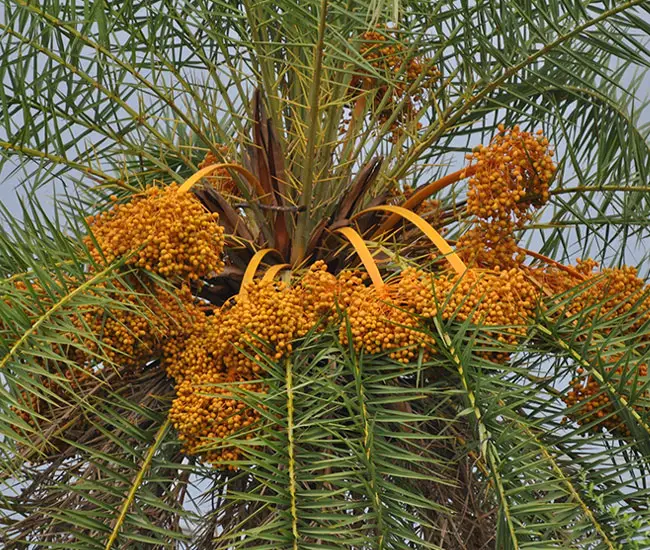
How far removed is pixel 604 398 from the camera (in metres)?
2.79

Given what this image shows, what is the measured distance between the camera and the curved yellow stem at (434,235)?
2840 millimetres

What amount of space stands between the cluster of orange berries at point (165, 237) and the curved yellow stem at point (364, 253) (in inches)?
15.6

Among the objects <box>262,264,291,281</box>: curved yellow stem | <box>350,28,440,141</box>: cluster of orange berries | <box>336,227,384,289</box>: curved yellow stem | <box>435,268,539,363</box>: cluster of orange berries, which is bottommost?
<box>435,268,539,363</box>: cluster of orange berries

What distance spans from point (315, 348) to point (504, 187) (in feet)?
2.17

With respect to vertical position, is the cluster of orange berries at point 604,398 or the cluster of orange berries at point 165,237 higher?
the cluster of orange berries at point 165,237

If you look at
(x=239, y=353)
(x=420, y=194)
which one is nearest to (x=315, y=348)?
(x=239, y=353)

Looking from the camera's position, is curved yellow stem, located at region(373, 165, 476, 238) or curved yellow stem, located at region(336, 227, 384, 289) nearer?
curved yellow stem, located at region(336, 227, 384, 289)

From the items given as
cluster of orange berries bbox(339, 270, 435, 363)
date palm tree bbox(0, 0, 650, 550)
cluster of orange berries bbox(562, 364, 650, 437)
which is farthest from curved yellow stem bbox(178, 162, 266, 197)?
cluster of orange berries bbox(562, 364, 650, 437)

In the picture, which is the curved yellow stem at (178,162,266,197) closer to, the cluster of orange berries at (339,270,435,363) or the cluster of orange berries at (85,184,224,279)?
the cluster of orange berries at (85,184,224,279)

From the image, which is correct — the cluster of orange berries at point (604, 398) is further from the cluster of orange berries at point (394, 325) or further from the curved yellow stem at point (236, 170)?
the curved yellow stem at point (236, 170)

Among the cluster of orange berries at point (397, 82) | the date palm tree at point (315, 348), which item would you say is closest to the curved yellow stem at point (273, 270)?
the date palm tree at point (315, 348)

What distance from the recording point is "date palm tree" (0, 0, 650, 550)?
98.3 inches

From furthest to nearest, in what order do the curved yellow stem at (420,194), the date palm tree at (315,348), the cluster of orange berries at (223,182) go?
the cluster of orange berries at (223,182) < the curved yellow stem at (420,194) < the date palm tree at (315,348)

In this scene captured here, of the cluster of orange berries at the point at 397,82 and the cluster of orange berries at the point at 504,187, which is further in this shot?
the cluster of orange berries at the point at 397,82
